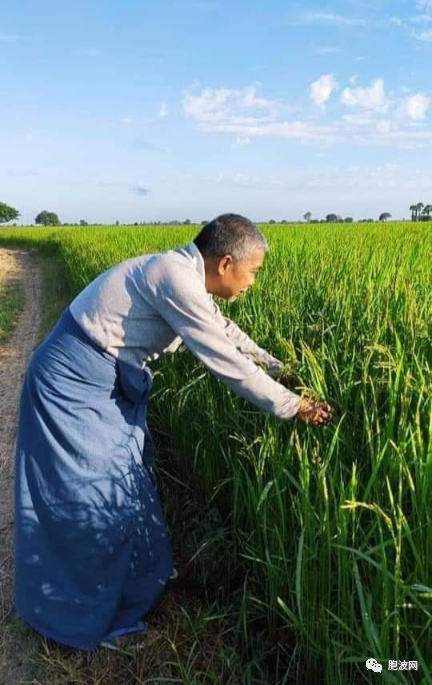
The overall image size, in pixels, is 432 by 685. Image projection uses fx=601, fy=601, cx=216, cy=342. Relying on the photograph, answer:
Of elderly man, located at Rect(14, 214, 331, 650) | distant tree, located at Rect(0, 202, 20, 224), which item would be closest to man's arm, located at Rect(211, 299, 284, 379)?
elderly man, located at Rect(14, 214, 331, 650)

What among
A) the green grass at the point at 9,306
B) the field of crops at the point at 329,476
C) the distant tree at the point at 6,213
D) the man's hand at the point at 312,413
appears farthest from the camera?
the distant tree at the point at 6,213

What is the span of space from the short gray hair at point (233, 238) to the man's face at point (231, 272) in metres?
0.02

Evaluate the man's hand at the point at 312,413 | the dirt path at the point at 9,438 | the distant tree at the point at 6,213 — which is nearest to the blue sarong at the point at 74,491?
the dirt path at the point at 9,438

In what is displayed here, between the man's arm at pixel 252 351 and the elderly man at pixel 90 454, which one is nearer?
the elderly man at pixel 90 454

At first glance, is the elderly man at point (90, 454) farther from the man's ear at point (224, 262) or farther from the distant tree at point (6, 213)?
the distant tree at point (6, 213)

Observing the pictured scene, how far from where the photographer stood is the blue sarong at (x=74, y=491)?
200 cm

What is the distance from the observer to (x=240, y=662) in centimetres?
188

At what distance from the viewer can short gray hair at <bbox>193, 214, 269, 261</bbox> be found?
1.80 m

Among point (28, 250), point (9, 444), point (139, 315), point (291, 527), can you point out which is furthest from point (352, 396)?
point (28, 250)

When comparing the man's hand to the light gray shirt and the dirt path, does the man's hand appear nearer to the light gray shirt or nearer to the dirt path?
the light gray shirt

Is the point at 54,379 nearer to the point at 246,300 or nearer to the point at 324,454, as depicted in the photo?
the point at 324,454

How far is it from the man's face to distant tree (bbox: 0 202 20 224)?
77.5 metres

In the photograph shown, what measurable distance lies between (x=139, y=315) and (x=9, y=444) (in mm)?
2394

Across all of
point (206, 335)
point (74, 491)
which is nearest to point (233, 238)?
point (206, 335)
